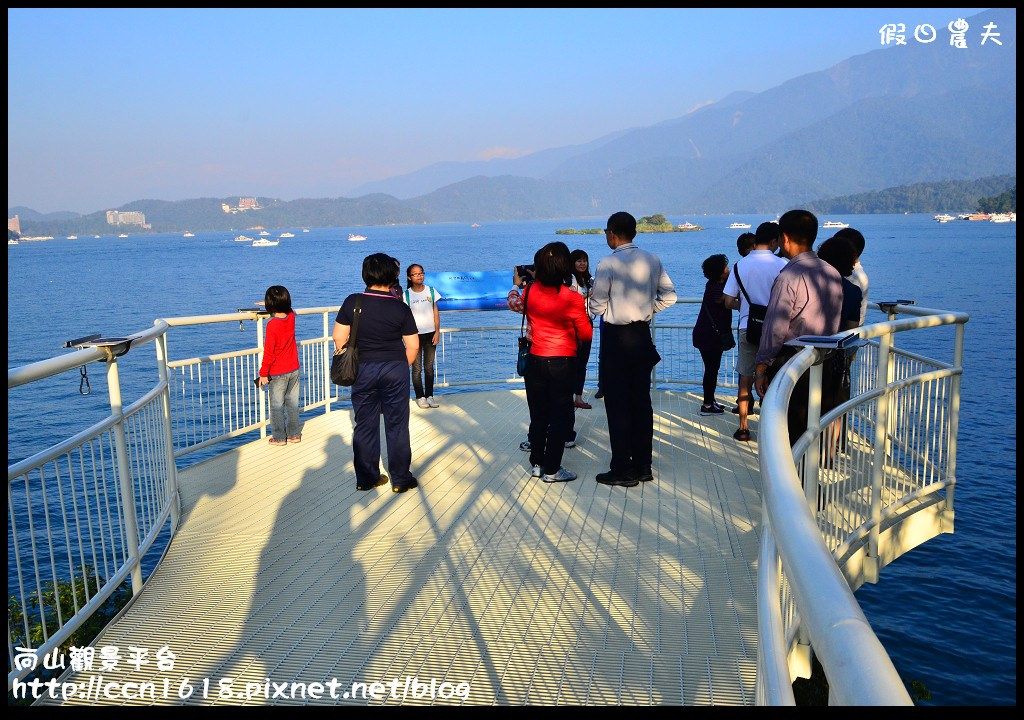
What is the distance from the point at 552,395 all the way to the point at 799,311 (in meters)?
2.03

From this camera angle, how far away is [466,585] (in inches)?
186

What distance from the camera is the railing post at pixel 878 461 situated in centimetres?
514

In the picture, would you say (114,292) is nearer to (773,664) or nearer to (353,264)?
(353,264)

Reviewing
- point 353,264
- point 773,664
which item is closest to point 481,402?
point 773,664

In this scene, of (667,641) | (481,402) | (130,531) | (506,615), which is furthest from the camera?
Answer: (481,402)

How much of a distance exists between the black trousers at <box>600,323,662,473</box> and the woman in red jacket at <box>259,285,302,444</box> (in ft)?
9.77

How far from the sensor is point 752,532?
18.1ft

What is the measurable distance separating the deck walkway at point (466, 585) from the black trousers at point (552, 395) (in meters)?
→ 0.32

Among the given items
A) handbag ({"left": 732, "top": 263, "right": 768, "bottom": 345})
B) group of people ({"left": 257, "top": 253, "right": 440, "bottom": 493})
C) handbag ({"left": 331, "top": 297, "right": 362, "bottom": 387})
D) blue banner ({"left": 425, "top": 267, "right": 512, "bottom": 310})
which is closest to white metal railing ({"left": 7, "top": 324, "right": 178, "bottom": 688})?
handbag ({"left": 331, "top": 297, "right": 362, "bottom": 387})

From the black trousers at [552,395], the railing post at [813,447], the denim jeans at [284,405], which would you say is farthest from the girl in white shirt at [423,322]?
the railing post at [813,447]

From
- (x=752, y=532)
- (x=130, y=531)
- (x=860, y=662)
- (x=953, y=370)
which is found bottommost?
(x=752, y=532)

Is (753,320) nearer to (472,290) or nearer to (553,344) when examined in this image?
(553,344)
